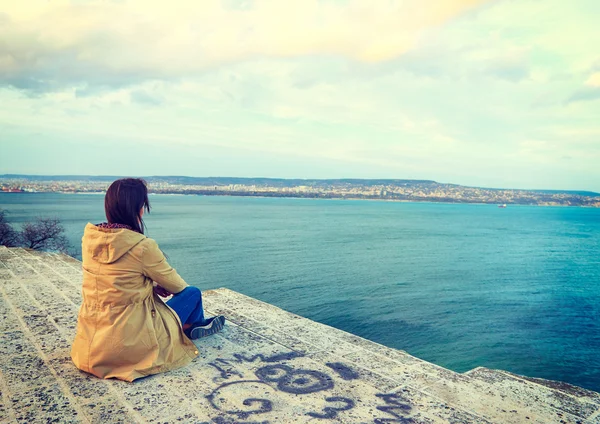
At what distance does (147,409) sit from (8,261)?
863 centimetres

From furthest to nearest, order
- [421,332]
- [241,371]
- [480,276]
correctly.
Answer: [480,276] → [421,332] → [241,371]

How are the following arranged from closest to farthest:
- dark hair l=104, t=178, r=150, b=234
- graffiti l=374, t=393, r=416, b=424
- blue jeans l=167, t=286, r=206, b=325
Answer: graffiti l=374, t=393, r=416, b=424
dark hair l=104, t=178, r=150, b=234
blue jeans l=167, t=286, r=206, b=325

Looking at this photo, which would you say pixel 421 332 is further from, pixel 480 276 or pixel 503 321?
pixel 480 276

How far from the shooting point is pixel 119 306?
3.95 m

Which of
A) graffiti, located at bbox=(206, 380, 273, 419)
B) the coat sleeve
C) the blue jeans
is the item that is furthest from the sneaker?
graffiti, located at bbox=(206, 380, 273, 419)

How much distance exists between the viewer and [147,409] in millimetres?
3500

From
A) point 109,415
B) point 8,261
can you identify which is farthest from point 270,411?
point 8,261

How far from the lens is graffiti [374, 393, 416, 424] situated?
3494 mm

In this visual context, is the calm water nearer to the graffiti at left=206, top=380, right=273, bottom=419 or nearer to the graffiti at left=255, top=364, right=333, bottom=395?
the graffiti at left=255, top=364, right=333, bottom=395

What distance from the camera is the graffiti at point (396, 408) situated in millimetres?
3494

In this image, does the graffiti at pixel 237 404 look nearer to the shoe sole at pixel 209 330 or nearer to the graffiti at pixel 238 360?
the graffiti at pixel 238 360

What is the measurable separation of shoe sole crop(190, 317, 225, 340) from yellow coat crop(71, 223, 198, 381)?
978mm

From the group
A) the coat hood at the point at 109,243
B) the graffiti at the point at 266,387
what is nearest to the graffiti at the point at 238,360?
the graffiti at the point at 266,387

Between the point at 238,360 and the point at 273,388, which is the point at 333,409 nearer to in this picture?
the point at 273,388
